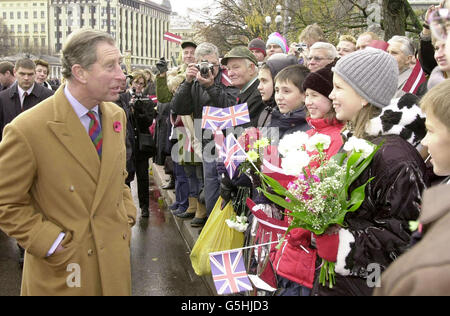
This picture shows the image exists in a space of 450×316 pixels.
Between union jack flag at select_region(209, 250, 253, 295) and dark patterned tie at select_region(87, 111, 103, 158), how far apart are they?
3.35 feet

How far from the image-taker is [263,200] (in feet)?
10.6

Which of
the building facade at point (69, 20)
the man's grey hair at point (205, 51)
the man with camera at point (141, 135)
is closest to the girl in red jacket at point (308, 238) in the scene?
the man's grey hair at point (205, 51)

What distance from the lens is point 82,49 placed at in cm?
256

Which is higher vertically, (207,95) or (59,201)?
(207,95)

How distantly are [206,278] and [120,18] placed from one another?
129 m

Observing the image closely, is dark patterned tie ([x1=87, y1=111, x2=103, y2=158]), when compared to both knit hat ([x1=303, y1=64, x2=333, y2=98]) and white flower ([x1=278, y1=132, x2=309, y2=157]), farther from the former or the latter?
knit hat ([x1=303, y1=64, x2=333, y2=98])

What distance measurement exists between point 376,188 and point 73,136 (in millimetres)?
1633

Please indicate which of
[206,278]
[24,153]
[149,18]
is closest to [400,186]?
[24,153]

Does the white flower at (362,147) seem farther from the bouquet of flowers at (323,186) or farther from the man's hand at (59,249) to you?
the man's hand at (59,249)

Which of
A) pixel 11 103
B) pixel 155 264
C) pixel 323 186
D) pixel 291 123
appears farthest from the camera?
pixel 11 103

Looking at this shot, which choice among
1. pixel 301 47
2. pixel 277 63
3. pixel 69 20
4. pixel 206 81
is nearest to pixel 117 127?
pixel 277 63

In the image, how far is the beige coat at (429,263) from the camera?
2.81 feet

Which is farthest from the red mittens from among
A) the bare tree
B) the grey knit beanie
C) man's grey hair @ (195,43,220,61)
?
the bare tree

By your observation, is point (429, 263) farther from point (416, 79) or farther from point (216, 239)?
point (416, 79)
